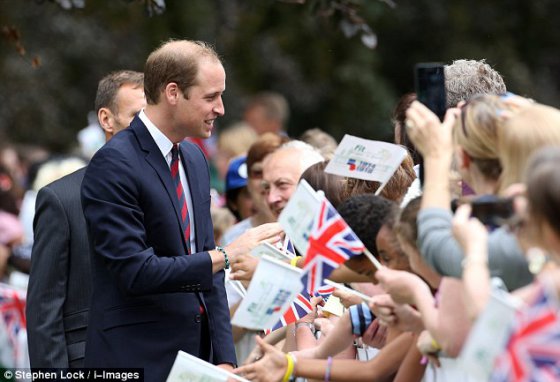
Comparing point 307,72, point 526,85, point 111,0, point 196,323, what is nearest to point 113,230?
point 196,323

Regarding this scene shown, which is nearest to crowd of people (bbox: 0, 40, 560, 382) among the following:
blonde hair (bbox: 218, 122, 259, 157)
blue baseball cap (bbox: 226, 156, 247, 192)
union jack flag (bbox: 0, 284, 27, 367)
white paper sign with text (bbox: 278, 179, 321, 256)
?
white paper sign with text (bbox: 278, 179, 321, 256)

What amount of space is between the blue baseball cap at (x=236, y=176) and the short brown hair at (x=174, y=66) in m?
3.10

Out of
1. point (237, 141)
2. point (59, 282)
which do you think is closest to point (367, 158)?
point (59, 282)

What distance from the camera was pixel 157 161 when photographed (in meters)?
5.38

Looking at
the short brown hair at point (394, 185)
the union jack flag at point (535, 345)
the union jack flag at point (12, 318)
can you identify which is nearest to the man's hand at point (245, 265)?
the short brown hair at point (394, 185)

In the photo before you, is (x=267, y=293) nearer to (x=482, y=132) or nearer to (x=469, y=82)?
(x=482, y=132)

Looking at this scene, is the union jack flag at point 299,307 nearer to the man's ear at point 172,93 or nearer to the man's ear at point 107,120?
the man's ear at point 172,93

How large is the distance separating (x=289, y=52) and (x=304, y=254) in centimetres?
1543

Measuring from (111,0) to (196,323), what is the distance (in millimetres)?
13317

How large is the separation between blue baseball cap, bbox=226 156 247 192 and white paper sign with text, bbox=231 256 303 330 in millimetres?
4185

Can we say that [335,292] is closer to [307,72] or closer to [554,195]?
[554,195]

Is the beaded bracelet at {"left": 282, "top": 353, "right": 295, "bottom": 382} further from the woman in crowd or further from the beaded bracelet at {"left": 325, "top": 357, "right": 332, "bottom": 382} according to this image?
the woman in crowd

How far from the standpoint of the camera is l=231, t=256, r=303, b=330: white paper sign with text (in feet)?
14.5

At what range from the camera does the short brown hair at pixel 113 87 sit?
254 inches
